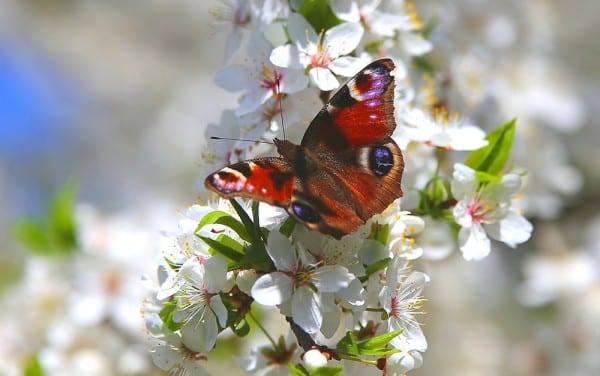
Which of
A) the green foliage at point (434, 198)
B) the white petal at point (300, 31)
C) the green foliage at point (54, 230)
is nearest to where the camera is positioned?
the white petal at point (300, 31)

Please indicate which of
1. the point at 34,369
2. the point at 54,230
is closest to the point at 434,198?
the point at 34,369

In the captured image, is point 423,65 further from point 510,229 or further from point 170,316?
point 170,316

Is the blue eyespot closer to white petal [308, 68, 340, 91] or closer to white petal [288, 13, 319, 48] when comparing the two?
white petal [308, 68, 340, 91]

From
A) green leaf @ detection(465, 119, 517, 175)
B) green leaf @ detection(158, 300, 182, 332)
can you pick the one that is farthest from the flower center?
green leaf @ detection(158, 300, 182, 332)

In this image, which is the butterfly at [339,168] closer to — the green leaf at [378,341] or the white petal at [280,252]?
the white petal at [280,252]

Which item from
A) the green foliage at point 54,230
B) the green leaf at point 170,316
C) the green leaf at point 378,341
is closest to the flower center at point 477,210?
the green leaf at point 378,341

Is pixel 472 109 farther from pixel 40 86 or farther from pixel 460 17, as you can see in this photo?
pixel 40 86
